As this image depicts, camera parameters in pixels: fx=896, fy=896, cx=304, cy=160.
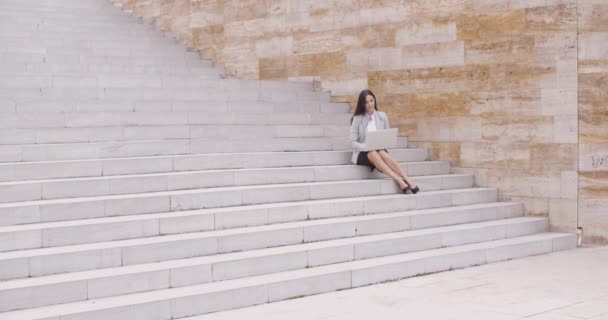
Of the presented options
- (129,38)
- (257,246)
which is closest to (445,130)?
(257,246)

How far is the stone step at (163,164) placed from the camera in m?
8.67

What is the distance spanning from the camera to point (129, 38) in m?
15.6

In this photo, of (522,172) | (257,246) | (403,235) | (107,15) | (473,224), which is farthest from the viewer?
(107,15)

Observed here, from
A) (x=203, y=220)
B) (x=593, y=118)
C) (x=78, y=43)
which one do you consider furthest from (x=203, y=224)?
(x=78, y=43)

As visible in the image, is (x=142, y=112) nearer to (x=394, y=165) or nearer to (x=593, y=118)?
(x=394, y=165)

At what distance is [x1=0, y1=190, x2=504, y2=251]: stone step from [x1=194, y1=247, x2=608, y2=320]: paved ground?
4.24 feet

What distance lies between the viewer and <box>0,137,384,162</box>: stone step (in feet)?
29.8

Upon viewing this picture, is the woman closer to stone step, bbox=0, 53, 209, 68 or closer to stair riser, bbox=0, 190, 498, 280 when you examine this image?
stair riser, bbox=0, 190, 498, 280

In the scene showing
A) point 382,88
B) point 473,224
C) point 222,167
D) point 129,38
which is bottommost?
point 473,224

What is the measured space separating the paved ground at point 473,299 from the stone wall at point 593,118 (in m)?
1.54

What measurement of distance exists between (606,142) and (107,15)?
993 centimetres

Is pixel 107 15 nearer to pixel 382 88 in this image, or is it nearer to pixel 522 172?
pixel 382 88

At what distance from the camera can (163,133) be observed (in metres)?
10.4

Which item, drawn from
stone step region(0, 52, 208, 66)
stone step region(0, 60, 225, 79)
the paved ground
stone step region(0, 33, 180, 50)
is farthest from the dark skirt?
stone step region(0, 33, 180, 50)
